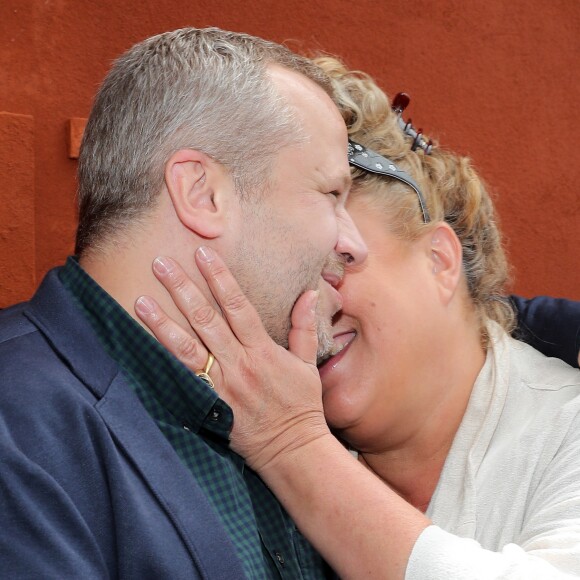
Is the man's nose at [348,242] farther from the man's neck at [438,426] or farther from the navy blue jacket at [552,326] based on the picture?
the navy blue jacket at [552,326]

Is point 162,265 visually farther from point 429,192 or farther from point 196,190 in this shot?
point 429,192

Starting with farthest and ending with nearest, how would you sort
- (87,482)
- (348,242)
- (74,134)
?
(74,134) → (348,242) → (87,482)

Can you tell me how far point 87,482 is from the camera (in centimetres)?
124

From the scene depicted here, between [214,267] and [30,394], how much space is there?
390mm

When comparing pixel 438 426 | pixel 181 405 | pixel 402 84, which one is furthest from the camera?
pixel 402 84

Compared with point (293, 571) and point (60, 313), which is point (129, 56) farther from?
point (293, 571)

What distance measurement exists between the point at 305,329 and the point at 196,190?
321 mm

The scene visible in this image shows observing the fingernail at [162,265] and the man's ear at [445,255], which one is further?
the man's ear at [445,255]

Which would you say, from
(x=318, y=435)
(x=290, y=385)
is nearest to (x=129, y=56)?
(x=290, y=385)

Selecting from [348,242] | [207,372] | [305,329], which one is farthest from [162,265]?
[348,242]

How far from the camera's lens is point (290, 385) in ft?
5.33

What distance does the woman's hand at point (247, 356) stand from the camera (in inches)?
59.1

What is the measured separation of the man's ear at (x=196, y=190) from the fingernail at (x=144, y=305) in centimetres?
14

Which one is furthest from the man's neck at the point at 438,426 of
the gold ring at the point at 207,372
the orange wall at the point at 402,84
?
the orange wall at the point at 402,84
